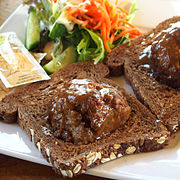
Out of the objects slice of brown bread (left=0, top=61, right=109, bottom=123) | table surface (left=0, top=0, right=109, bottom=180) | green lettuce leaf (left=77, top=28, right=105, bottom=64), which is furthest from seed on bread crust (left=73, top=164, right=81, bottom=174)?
green lettuce leaf (left=77, top=28, right=105, bottom=64)

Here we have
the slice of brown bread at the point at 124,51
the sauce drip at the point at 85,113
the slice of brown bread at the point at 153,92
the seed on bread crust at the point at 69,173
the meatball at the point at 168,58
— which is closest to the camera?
the seed on bread crust at the point at 69,173

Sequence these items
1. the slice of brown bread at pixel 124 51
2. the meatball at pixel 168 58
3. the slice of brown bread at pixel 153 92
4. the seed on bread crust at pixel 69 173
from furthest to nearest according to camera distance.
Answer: the slice of brown bread at pixel 124 51 → the meatball at pixel 168 58 → the slice of brown bread at pixel 153 92 → the seed on bread crust at pixel 69 173

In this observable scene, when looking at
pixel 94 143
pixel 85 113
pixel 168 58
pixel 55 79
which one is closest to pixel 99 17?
pixel 55 79

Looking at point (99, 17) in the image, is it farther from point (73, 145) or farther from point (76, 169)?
point (76, 169)

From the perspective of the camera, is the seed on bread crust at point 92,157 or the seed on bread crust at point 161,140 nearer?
the seed on bread crust at point 92,157

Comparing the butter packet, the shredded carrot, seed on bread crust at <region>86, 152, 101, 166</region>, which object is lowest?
seed on bread crust at <region>86, 152, 101, 166</region>

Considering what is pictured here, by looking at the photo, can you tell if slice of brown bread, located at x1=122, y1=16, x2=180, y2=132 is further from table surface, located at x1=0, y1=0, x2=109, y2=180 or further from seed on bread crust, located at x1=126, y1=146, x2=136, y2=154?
table surface, located at x1=0, y1=0, x2=109, y2=180

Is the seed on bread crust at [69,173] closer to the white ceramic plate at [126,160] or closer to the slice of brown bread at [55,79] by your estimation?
the white ceramic plate at [126,160]

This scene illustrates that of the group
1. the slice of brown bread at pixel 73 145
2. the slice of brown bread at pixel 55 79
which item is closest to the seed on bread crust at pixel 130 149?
the slice of brown bread at pixel 73 145

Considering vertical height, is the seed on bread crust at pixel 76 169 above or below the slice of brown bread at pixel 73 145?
below
